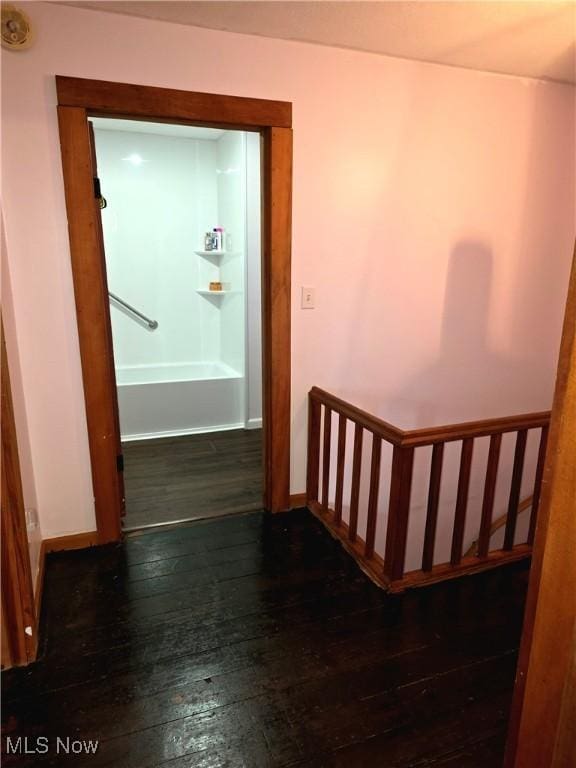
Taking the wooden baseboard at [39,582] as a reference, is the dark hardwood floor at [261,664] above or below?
below

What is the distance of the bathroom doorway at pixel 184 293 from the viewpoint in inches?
142

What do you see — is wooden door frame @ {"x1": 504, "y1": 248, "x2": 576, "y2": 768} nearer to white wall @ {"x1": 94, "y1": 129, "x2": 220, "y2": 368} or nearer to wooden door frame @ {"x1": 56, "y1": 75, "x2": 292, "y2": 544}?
wooden door frame @ {"x1": 56, "y1": 75, "x2": 292, "y2": 544}

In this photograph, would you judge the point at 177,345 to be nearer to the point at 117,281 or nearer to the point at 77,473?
the point at 117,281

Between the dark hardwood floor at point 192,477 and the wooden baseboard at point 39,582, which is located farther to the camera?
the dark hardwood floor at point 192,477

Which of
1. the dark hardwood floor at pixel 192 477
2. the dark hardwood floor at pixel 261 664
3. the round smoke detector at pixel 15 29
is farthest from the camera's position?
the dark hardwood floor at pixel 192 477

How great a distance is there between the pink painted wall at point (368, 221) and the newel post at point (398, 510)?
79cm

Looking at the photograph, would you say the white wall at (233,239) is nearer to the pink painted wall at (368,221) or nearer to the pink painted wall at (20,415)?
the pink painted wall at (368,221)

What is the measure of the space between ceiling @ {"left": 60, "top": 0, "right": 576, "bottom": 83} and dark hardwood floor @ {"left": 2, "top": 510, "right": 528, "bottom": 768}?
2.34 m

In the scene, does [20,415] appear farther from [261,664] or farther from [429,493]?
[429,493]

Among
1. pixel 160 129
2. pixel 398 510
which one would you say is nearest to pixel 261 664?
pixel 398 510

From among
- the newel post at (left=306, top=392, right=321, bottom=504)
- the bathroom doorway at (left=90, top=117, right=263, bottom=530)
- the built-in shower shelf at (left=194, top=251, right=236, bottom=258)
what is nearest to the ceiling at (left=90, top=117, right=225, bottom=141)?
the bathroom doorway at (left=90, top=117, right=263, bottom=530)

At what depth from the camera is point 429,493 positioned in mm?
1945

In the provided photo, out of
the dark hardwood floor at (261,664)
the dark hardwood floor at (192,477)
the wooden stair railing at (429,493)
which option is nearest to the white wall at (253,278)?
the dark hardwood floor at (192,477)

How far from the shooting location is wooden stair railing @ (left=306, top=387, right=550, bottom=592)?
1871 millimetres
